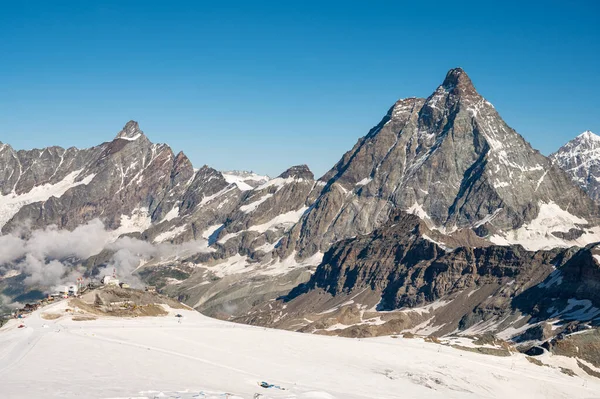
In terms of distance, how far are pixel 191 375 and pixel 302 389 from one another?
1687 centimetres

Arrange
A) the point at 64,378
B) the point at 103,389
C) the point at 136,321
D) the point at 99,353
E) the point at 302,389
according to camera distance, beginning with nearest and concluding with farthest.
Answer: the point at 103,389 → the point at 64,378 → the point at 302,389 → the point at 99,353 → the point at 136,321

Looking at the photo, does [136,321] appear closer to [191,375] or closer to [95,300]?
[95,300]

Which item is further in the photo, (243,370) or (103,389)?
(243,370)

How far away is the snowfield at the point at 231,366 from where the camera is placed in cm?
9256

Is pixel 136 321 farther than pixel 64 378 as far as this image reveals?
Yes

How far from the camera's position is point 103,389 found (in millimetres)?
84438

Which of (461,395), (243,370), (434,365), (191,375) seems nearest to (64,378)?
(191,375)

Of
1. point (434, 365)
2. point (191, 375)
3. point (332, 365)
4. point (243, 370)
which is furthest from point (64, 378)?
point (434, 365)

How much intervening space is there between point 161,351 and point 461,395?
56.4m

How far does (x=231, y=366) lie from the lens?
120688 millimetres

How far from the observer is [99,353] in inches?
4616

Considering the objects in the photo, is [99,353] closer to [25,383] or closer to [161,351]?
[161,351]

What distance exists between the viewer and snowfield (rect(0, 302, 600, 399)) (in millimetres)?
92562

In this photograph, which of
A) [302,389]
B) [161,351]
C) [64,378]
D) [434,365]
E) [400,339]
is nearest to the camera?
[64,378]
